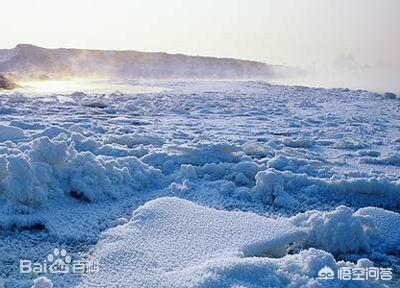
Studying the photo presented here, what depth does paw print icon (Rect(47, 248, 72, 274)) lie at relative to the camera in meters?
2.60

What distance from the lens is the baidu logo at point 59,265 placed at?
2572 mm

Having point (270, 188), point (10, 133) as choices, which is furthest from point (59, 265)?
point (10, 133)

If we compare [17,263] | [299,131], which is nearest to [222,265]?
[17,263]

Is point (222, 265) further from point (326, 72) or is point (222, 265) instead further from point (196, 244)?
point (326, 72)

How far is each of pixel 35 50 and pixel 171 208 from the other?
46.9 meters

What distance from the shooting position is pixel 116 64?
162 feet

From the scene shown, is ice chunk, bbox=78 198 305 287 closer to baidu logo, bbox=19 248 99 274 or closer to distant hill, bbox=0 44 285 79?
baidu logo, bbox=19 248 99 274

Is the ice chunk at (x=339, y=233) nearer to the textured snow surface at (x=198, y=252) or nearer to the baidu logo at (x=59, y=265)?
the textured snow surface at (x=198, y=252)

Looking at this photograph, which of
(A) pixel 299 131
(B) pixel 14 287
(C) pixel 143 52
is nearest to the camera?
(B) pixel 14 287

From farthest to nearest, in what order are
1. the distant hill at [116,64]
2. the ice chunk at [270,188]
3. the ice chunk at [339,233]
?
1. the distant hill at [116,64]
2. the ice chunk at [270,188]
3. the ice chunk at [339,233]

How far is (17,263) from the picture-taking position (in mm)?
2682

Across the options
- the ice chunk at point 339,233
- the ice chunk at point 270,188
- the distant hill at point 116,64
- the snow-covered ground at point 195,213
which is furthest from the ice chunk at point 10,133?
the distant hill at point 116,64

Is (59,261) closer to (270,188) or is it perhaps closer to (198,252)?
(198,252)

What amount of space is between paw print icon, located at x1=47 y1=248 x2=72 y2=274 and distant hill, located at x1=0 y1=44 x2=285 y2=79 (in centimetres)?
3517
